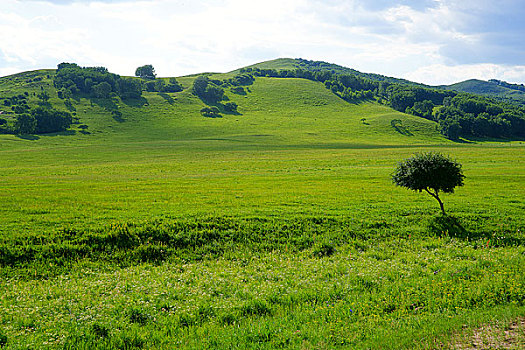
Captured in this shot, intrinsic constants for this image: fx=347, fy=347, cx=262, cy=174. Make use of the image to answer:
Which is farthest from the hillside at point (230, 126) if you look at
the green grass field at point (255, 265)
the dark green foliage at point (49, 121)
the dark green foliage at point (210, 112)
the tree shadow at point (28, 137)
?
the green grass field at point (255, 265)

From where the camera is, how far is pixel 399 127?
169m

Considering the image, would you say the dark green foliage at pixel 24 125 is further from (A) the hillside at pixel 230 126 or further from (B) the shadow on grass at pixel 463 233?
(B) the shadow on grass at pixel 463 233

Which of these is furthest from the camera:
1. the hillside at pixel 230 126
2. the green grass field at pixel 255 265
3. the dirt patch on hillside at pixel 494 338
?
the hillside at pixel 230 126

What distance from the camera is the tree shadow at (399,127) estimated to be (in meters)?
161

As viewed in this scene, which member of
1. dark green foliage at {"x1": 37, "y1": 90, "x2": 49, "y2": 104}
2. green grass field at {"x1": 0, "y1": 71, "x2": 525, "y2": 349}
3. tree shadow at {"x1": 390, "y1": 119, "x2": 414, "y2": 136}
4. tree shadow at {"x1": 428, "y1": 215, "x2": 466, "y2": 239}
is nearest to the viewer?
green grass field at {"x1": 0, "y1": 71, "x2": 525, "y2": 349}

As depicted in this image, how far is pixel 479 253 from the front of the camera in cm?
1814

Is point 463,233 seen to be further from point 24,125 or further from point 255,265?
point 24,125

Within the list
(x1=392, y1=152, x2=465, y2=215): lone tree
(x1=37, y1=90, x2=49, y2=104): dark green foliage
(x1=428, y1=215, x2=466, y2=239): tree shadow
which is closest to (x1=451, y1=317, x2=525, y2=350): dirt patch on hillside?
(x1=428, y1=215, x2=466, y2=239): tree shadow

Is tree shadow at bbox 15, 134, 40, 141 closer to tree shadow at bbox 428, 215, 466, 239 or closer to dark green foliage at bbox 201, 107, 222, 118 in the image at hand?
dark green foliage at bbox 201, 107, 222, 118

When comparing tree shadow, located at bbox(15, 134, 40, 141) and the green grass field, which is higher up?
tree shadow, located at bbox(15, 134, 40, 141)

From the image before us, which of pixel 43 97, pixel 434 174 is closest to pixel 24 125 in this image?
pixel 43 97

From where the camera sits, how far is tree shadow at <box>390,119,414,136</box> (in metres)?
161

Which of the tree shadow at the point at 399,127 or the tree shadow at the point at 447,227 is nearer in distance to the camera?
the tree shadow at the point at 447,227

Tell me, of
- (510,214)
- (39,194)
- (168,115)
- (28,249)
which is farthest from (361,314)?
(168,115)
